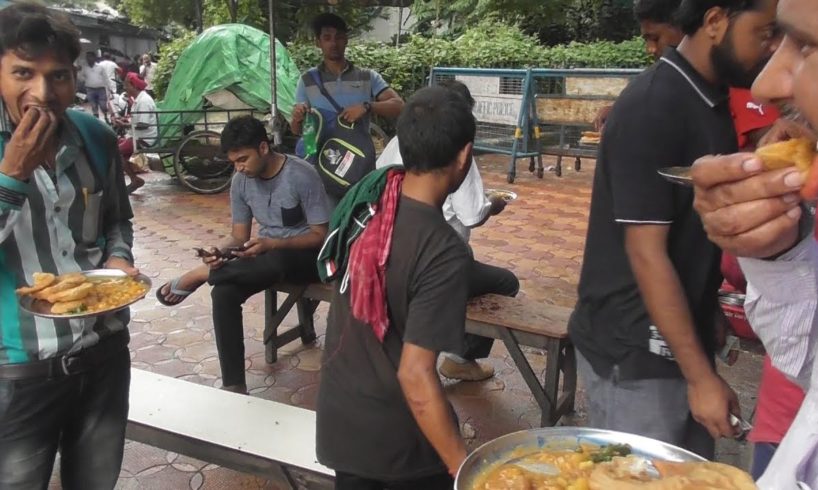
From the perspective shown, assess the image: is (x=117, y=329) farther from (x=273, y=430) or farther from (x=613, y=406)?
(x=613, y=406)

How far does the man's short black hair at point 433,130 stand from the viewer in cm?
169

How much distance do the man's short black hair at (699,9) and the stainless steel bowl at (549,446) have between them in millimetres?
1014

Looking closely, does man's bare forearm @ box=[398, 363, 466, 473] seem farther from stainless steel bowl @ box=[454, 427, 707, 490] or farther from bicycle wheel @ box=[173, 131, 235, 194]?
bicycle wheel @ box=[173, 131, 235, 194]

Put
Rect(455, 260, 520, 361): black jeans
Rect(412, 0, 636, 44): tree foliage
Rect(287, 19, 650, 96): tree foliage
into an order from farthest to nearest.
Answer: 1. Rect(412, 0, 636, 44): tree foliage
2. Rect(287, 19, 650, 96): tree foliage
3. Rect(455, 260, 520, 361): black jeans

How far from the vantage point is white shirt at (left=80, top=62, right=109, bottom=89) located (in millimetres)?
14477

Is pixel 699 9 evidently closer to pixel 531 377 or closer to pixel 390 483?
pixel 390 483

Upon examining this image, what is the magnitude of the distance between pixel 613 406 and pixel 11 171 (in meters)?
1.71

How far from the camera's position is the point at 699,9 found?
152cm

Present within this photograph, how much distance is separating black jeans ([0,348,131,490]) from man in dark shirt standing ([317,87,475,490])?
672mm

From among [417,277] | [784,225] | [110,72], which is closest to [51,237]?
[417,277]

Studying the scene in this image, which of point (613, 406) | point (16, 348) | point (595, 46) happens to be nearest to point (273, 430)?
point (16, 348)

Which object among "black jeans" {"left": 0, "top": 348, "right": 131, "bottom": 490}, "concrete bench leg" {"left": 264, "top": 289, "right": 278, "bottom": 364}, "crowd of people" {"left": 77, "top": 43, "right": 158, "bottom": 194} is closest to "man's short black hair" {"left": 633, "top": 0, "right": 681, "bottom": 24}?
"black jeans" {"left": 0, "top": 348, "right": 131, "bottom": 490}

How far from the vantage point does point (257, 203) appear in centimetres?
376

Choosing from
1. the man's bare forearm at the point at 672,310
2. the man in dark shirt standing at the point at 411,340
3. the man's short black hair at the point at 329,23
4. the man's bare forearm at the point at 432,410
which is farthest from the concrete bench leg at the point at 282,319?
the man's bare forearm at the point at 672,310
